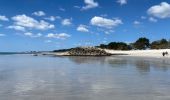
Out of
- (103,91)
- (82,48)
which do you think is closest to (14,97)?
(103,91)

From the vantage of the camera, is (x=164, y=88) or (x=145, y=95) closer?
(x=145, y=95)

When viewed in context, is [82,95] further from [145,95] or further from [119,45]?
[119,45]

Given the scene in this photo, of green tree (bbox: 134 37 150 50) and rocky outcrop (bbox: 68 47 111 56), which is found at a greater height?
green tree (bbox: 134 37 150 50)

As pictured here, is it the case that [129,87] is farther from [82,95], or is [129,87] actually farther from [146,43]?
[146,43]

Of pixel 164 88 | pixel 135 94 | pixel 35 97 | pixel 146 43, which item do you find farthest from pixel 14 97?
pixel 146 43

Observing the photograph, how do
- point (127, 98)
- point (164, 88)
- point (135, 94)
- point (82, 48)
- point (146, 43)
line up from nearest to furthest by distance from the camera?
point (127, 98), point (135, 94), point (164, 88), point (82, 48), point (146, 43)

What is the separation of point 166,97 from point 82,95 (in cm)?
293

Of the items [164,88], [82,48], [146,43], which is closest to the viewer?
[164,88]

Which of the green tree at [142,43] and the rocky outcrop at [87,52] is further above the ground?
the green tree at [142,43]

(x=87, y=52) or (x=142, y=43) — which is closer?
(x=87, y=52)

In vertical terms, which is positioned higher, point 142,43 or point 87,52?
point 142,43

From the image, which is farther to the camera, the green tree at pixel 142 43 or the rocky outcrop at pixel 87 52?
the green tree at pixel 142 43

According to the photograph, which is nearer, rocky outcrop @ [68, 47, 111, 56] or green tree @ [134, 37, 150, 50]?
rocky outcrop @ [68, 47, 111, 56]

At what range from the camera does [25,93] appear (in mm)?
11984
